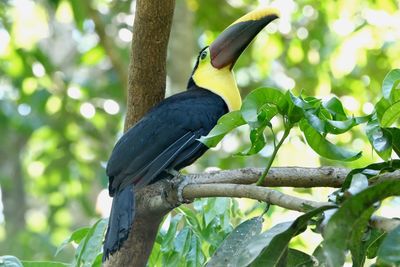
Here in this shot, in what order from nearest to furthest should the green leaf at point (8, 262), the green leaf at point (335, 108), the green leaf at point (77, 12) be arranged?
the green leaf at point (335, 108), the green leaf at point (8, 262), the green leaf at point (77, 12)

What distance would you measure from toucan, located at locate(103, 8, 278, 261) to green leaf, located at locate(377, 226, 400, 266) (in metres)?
1.20

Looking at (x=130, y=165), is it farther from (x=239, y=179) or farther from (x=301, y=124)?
(x=301, y=124)

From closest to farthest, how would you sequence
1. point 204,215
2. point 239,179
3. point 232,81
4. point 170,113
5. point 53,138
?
1. point 239,179
2. point 204,215
3. point 170,113
4. point 232,81
5. point 53,138

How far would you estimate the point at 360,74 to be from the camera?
594 centimetres

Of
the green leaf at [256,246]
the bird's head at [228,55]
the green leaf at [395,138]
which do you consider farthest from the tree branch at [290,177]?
the bird's head at [228,55]

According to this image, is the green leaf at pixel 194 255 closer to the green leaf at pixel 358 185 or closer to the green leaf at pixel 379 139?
the green leaf at pixel 379 139

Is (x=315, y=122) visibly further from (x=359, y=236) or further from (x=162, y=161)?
(x=162, y=161)

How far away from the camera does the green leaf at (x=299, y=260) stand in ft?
6.26

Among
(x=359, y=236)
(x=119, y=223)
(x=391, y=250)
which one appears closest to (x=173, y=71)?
(x=119, y=223)

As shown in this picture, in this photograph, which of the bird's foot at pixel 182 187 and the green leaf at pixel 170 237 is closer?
the bird's foot at pixel 182 187

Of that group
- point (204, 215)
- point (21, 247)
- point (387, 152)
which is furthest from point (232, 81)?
point (21, 247)

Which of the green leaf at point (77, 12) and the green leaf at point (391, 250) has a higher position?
the green leaf at point (391, 250)

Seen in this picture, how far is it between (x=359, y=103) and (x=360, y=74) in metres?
0.27

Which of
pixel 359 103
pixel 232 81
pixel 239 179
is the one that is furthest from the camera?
pixel 359 103
